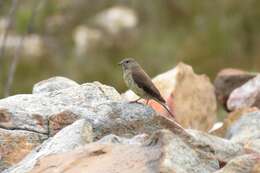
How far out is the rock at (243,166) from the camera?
782 cm

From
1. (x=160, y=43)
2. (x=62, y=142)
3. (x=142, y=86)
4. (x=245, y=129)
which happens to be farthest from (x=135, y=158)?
(x=160, y=43)

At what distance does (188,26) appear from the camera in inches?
941

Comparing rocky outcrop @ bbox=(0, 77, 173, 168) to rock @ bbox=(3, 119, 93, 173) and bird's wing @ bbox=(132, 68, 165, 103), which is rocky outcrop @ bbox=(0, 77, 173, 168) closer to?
rock @ bbox=(3, 119, 93, 173)

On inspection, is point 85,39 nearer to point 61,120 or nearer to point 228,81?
point 228,81

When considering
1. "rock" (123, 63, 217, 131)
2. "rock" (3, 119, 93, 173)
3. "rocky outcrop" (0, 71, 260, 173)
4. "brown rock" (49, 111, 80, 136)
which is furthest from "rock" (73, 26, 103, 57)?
"rock" (3, 119, 93, 173)

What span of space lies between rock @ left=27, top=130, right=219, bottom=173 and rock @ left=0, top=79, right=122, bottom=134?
52.1 inches

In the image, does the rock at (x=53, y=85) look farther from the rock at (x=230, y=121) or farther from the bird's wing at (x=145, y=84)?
the rock at (x=230, y=121)

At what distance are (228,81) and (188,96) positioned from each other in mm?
2153

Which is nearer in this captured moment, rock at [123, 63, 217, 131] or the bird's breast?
the bird's breast

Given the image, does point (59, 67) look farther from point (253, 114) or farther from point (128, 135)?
point (128, 135)

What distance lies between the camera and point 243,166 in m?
7.88

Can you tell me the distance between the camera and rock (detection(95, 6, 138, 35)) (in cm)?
2420

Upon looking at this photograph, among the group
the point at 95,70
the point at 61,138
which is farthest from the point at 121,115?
the point at 95,70

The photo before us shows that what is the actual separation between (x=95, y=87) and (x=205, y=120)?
127 inches
